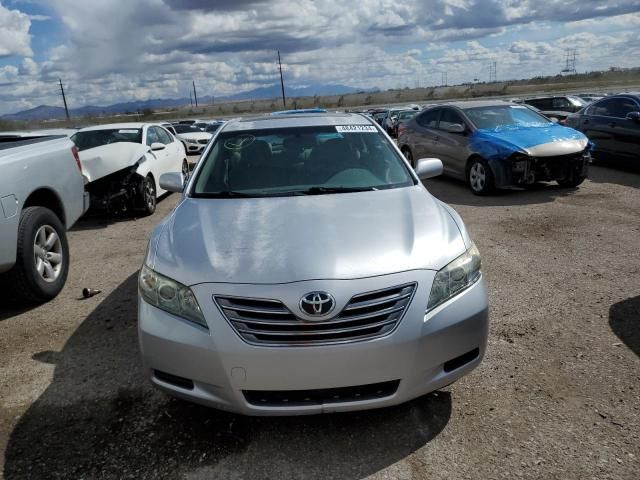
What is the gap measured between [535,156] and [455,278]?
21.1ft

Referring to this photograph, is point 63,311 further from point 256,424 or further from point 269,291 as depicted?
point 269,291

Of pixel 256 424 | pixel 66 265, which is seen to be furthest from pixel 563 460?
pixel 66 265

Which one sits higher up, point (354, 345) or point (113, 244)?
point (354, 345)

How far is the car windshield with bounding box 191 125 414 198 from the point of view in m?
3.81

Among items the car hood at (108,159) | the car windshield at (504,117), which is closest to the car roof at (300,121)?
the car hood at (108,159)

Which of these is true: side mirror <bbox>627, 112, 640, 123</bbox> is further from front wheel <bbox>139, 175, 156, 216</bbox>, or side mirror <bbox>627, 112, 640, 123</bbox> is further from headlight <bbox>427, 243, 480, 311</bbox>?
front wheel <bbox>139, 175, 156, 216</bbox>

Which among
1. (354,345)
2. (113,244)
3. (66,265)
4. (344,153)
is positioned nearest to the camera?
(354,345)

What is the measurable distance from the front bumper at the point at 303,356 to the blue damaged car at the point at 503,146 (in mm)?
6513

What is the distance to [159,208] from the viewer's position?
31.6ft

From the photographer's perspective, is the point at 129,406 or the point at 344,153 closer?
the point at 129,406

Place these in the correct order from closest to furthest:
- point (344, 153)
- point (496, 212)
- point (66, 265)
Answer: point (344, 153)
point (66, 265)
point (496, 212)

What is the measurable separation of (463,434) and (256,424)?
1104 mm

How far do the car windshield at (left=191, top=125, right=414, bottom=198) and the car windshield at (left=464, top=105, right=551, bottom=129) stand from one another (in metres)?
5.73

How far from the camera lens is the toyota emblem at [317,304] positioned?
244cm
